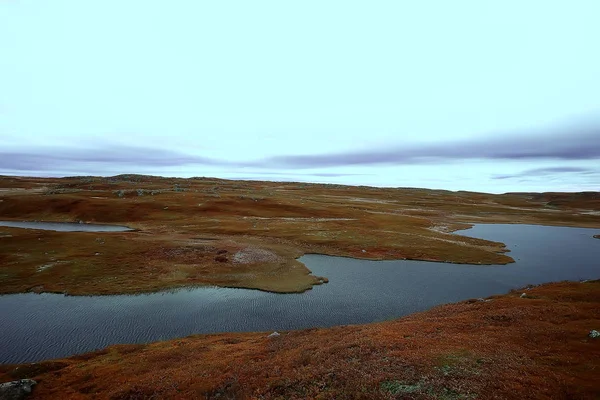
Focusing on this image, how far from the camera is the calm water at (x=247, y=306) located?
33750 millimetres

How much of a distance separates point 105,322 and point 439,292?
46.1 meters

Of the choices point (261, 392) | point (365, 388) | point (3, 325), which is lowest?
point (3, 325)

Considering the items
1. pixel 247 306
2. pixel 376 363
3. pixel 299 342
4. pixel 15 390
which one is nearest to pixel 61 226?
pixel 247 306

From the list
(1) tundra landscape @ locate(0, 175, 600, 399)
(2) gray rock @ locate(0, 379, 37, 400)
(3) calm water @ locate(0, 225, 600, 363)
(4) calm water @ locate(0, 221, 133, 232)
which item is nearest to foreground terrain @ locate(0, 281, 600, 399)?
(1) tundra landscape @ locate(0, 175, 600, 399)

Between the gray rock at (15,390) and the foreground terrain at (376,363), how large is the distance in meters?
0.73

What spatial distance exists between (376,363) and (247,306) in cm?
2552

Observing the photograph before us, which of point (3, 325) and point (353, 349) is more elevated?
point (353, 349)

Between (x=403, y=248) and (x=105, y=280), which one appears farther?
(x=403, y=248)

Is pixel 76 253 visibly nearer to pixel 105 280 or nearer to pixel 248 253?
pixel 105 280

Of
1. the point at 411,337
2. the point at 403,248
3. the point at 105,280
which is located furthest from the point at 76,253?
the point at 403,248

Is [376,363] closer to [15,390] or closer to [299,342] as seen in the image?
[299,342]

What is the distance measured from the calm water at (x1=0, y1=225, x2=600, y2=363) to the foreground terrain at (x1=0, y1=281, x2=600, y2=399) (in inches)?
190

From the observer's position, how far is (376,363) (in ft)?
66.0

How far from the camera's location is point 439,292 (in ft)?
158
